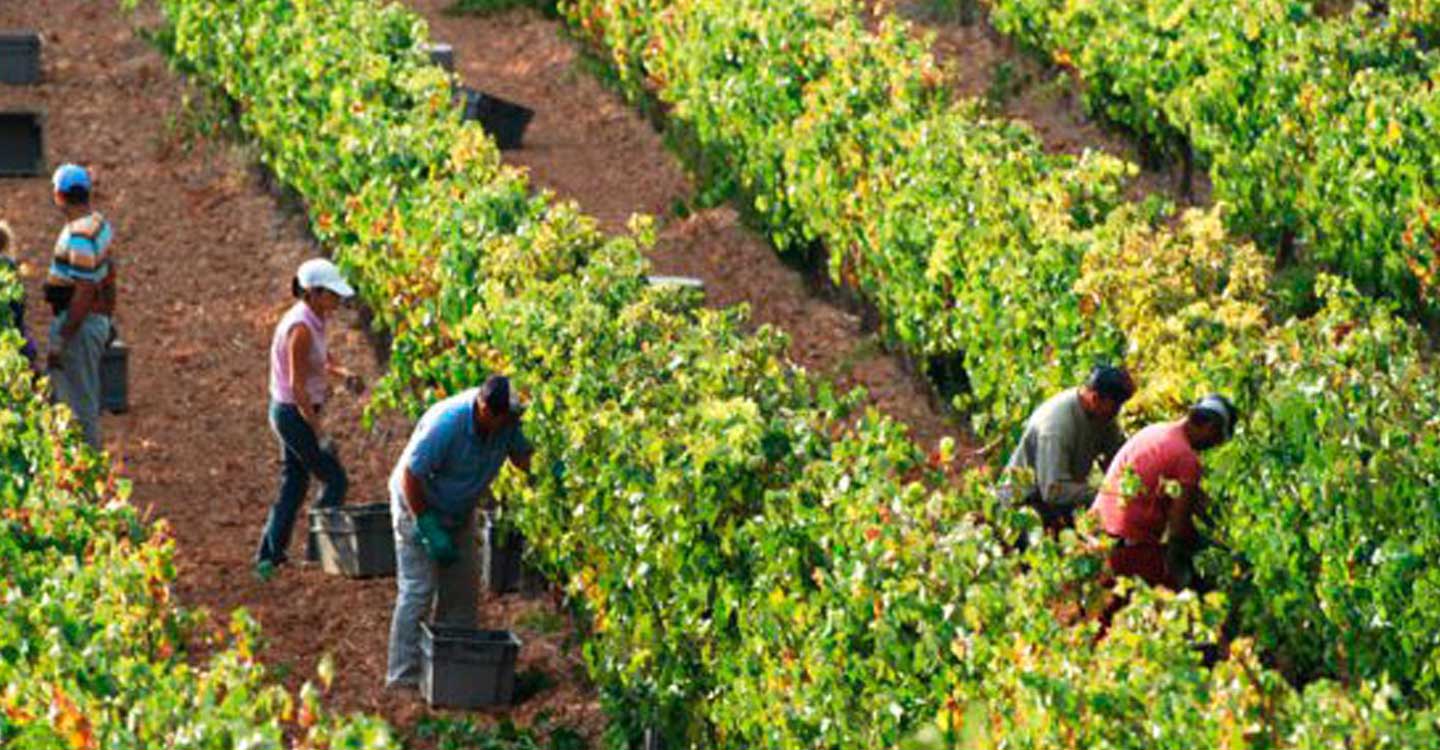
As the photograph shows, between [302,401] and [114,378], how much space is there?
2.89 meters

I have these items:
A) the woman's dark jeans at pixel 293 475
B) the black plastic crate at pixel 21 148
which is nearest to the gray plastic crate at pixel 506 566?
the woman's dark jeans at pixel 293 475

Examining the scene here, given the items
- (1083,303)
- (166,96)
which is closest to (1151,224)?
Result: (1083,303)

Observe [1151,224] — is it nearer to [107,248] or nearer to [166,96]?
[107,248]

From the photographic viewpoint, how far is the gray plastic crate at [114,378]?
58.1 ft

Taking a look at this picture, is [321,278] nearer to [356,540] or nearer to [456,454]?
[356,540]

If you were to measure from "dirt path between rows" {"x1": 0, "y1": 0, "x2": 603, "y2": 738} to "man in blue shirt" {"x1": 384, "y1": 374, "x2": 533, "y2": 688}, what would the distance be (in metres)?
0.35

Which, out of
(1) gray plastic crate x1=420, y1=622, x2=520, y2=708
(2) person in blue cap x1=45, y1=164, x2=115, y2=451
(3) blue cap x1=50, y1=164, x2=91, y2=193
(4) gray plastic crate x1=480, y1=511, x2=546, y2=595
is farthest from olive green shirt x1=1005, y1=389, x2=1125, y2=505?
(3) blue cap x1=50, y1=164, x2=91, y2=193

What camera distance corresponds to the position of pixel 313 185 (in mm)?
19469

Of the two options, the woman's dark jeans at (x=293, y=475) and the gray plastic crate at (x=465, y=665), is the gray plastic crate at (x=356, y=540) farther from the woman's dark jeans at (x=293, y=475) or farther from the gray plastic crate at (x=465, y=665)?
the gray plastic crate at (x=465, y=665)

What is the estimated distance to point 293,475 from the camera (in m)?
15.4

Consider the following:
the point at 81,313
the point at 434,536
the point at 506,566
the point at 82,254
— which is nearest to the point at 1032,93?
the point at 506,566

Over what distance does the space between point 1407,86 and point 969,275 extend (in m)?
3.42

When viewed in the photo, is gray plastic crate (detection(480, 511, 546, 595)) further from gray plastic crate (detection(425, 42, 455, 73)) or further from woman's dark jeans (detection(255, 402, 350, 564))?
gray plastic crate (detection(425, 42, 455, 73))

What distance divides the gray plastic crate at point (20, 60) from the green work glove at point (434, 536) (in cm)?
1062
